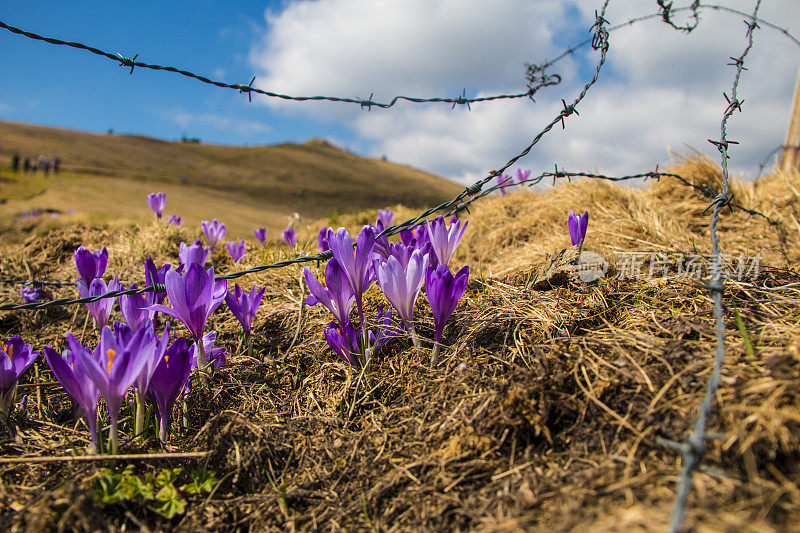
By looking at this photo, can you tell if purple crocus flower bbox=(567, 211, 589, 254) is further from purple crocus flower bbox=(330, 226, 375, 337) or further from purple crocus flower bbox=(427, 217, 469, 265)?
purple crocus flower bbox=(330, 226, 375, 337)

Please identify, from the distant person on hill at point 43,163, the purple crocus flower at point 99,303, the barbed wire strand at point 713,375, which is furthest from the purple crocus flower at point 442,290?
the distant person on hill at point 43,163

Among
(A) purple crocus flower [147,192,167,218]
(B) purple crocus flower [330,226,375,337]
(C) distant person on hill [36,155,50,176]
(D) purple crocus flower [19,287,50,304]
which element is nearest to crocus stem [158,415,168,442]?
(B) purple crocus flower [330,226,375,337]

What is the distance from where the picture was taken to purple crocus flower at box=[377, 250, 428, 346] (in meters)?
1.74

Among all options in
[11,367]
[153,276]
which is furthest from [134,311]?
[11,367]

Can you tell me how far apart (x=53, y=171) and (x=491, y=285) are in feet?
131

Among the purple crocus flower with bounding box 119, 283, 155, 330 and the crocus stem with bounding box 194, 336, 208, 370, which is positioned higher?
the purple crocus flower with bounding box 119, 283, 155, 330

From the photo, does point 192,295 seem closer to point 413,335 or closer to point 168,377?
point 168,377

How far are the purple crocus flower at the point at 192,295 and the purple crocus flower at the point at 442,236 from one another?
0.95 metres

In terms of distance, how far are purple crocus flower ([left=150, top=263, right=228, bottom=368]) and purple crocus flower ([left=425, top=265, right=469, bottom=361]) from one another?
80 cm

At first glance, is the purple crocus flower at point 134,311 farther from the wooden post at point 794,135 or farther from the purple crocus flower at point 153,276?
the wooden post at point 794,135

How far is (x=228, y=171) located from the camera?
131 ft

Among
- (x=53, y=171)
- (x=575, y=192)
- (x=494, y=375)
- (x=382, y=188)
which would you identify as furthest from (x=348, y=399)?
(x=53, y=171)

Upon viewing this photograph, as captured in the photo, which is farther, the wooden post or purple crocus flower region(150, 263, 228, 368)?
the wooden post

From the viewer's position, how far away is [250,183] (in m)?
36.5
